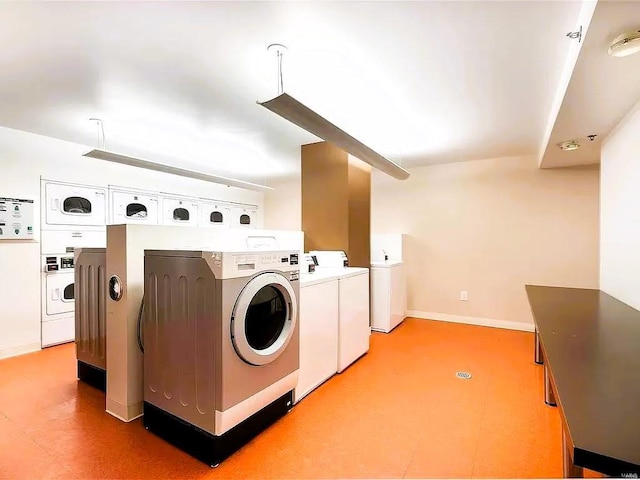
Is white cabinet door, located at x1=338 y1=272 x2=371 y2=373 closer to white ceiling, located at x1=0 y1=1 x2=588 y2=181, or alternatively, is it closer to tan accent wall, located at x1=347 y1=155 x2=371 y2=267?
tan accent wall, located at x1=347 y1=155 x2=371 y2=267

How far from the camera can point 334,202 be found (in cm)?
384

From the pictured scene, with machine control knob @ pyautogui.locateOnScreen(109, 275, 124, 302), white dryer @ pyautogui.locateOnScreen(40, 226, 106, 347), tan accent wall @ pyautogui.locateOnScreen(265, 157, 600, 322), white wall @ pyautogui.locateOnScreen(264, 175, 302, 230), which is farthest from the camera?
white wall @ pyautogui.locateOnScreen(264, 175, 302, 230)

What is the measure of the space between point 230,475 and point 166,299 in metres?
1.01

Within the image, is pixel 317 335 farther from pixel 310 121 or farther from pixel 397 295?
pixel 397 295

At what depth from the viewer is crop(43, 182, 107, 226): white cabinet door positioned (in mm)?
3688

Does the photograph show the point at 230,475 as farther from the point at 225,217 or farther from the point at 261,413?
the point at 225,217

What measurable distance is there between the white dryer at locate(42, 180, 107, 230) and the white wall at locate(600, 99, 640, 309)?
531 cm

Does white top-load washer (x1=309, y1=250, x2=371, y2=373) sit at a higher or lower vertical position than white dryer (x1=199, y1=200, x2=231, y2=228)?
lower

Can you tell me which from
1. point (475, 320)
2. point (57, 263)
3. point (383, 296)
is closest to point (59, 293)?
point (57, 263)

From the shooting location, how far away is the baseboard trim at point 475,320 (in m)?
4.37

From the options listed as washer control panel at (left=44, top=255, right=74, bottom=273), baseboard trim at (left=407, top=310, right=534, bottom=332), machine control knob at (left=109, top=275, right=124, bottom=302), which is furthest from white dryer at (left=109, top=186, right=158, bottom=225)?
baseboard trim at (left=407, top=310, right=534, bottom=332)

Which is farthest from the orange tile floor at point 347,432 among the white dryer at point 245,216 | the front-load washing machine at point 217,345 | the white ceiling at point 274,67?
the white dryer at point 245,216

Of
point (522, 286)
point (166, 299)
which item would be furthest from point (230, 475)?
point (522, 286)

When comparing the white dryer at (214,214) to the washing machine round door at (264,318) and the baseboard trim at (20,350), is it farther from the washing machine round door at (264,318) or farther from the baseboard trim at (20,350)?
the washing machine round door at (264,318)
